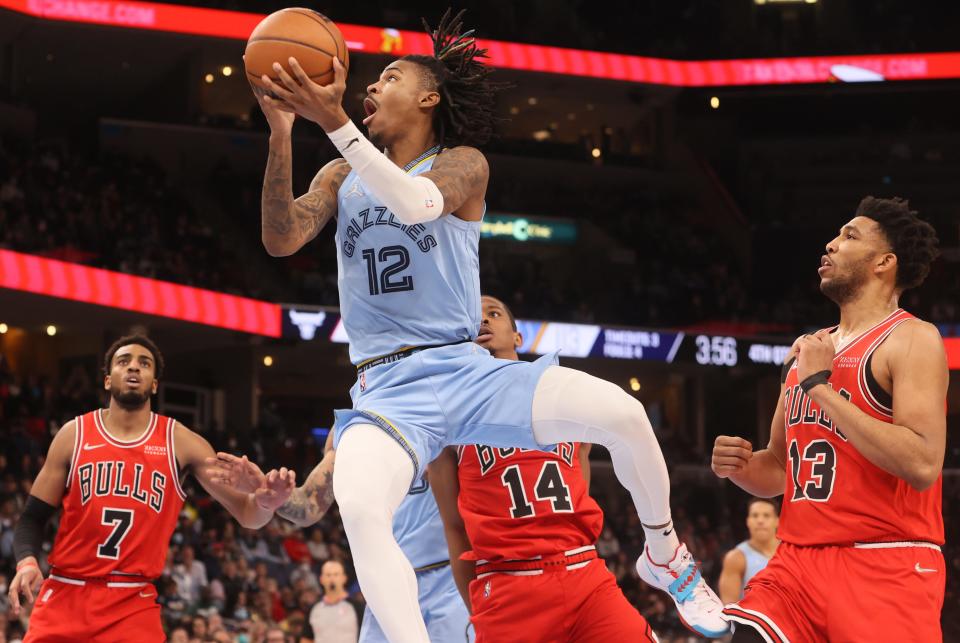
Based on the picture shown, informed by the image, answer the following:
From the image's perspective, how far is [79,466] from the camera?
6488 millimetres

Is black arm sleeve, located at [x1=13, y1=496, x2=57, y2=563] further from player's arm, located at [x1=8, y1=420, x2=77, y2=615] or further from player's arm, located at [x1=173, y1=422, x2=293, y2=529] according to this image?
player's arm, located at [x1=173, y1=422, x2=293, y2=529]

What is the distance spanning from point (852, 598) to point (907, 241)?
1.32 meters

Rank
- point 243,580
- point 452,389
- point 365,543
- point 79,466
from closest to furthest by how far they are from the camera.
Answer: point 365,543
point 452,389
point 79,466
point 243,580

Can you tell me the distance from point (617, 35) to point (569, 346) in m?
10.1

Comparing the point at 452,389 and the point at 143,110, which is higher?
the point at 143,110

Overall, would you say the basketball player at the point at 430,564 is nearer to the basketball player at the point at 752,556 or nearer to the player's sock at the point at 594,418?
the player's sock at the point at 594,418

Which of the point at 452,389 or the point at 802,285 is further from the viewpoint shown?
the point at 802,285

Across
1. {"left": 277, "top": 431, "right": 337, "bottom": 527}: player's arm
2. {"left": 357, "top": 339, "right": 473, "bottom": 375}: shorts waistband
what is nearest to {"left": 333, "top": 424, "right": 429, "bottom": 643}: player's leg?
{"left": 357, "top": 339, "right": 473, "bottom": 375}: shorts waistband

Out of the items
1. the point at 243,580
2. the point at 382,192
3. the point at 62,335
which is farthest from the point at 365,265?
the point at 62,335

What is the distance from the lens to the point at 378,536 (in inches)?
158

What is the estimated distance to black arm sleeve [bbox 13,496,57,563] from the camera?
622 cm

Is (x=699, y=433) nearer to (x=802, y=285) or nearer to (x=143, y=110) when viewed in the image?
(x=802, y=285)

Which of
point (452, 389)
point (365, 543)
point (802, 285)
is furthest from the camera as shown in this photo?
point (802, 285)

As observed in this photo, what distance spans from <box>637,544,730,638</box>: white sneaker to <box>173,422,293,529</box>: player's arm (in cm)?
152
